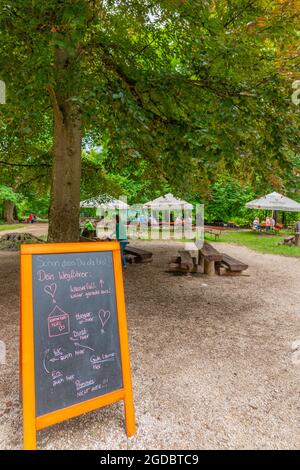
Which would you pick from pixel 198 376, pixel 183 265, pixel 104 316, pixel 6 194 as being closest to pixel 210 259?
pixel 183 265

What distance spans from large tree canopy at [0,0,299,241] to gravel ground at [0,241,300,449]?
7.10ft

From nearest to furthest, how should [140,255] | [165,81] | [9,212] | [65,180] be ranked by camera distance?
[165,81]
[65,180]
[140,255]
[9,212]

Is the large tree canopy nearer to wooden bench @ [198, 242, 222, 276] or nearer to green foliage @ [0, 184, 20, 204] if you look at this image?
wooden bench @ [198, 242, 222, 276]

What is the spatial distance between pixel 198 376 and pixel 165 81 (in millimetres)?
4063

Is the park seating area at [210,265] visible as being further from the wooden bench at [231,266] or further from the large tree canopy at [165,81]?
the large tree canopy at [165,81]

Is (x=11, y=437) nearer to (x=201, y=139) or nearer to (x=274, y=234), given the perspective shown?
(x=201, y=139)

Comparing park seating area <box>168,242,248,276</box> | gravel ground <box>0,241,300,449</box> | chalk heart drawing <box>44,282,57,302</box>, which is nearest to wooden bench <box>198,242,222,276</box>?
park seating area <box>168,242,248,276</box>

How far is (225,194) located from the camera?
2464cm

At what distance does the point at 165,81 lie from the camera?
4711 millimetres

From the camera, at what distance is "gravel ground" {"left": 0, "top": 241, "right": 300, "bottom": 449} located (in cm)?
225

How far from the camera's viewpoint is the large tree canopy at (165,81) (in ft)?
12.6
